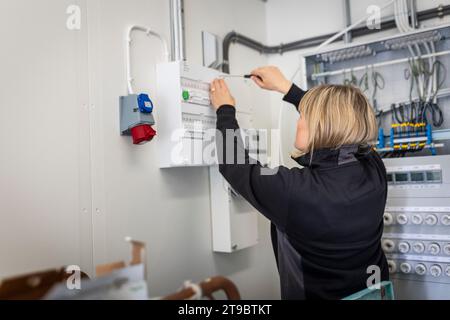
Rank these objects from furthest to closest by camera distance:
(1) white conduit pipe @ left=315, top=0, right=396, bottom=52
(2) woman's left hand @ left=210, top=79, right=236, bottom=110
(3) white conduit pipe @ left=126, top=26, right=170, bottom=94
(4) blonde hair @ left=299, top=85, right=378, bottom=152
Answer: (1) white conduit pipe @ left=315, top=0, right=396, bottom=52, (2) woman's left hand @ left=210, top=79, right=236, bottom=110, (3) white conduit pipe @ left=126, top=26, right=170, bottom=94, (4) blonde hair @ left=299, top=85, right=378, bottom=152

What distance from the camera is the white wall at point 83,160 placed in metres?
0.97

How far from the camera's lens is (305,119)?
3.68ft

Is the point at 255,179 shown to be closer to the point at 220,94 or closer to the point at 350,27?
the point at 220,94

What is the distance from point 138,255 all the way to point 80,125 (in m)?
0.60

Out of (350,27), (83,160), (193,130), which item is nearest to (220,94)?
(193,130)

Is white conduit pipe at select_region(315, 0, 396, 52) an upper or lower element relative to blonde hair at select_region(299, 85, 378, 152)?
upper

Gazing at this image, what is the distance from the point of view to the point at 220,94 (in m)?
1.41

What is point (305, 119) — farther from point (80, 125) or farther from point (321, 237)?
point (80, 125)

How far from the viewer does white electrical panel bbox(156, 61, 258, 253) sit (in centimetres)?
133

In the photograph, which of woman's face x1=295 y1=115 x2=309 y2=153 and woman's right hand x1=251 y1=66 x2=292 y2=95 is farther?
woman's right hand x1=251 y1=66 x2=292 y2=95

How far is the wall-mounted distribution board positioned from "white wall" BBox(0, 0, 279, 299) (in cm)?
54

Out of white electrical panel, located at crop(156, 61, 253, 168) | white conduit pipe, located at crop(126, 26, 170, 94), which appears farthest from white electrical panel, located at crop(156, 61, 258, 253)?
white conduit pipe, located at crop(126, 26, 170, 94)

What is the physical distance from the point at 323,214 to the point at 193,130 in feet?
1.78

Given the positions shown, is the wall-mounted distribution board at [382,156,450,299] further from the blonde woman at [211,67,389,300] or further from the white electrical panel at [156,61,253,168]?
the white electrical panel at [156,61,253,168]
